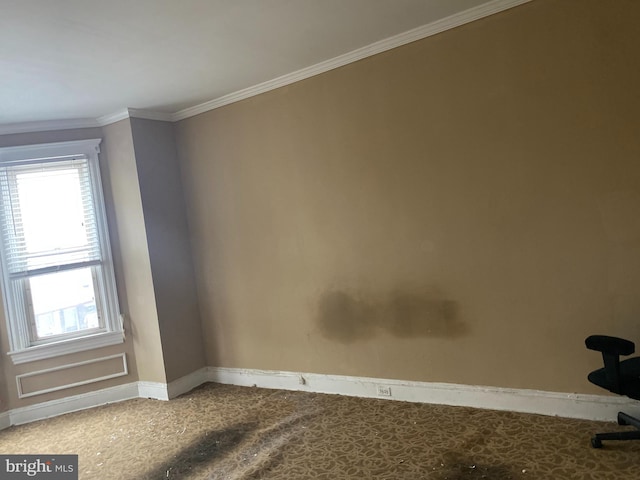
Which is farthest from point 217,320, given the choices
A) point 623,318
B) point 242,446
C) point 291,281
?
point 623,318

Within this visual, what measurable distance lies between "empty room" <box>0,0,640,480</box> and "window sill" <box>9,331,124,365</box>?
0.6 inches

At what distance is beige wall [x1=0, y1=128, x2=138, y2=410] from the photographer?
13.4 ft

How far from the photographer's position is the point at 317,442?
3.06 metres

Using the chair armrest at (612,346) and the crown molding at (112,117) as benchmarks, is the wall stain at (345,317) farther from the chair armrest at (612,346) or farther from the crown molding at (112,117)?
the crown molding at (112,117)

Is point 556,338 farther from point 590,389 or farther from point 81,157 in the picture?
point 81,157

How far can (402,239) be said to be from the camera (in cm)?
339

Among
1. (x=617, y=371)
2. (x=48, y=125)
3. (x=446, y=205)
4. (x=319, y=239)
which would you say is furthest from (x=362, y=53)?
(x=48, y=125)

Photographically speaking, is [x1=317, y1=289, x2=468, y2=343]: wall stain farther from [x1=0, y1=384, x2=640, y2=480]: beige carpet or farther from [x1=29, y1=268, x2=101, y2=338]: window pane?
[x1=29, y1=268, x2=101, y2=338]: window pane

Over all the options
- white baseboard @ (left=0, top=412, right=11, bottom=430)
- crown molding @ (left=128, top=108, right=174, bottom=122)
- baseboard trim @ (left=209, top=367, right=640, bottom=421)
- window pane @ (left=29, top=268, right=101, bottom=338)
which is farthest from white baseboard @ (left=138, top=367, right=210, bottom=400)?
crown molding @ (left=128, top=108, right=174, bottom=122)

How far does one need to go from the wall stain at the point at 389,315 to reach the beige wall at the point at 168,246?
146 centimetres

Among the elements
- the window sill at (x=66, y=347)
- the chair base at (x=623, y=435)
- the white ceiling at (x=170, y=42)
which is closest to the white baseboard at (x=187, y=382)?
the window sill at (x=66, y=347)

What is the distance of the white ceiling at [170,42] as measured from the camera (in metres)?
2.41

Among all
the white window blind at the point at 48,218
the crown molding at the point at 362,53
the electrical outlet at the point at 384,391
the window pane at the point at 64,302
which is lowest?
the electrical outlet at the point at 384,391

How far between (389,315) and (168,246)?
224cm
